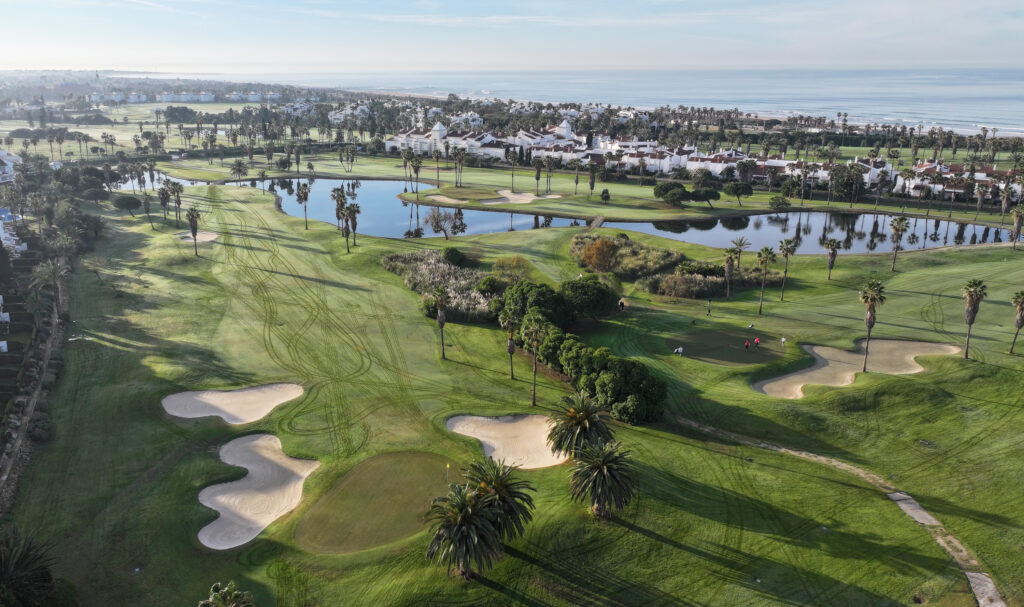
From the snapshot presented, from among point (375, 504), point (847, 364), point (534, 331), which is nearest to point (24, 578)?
point (375, 504)

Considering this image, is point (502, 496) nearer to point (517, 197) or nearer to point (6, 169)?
point (517, 197)

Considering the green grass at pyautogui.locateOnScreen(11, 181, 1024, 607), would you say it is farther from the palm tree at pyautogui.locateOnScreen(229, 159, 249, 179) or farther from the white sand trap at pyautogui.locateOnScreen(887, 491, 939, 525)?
the palm tree at pyautogui.locateOnScreen(229, 159, 249, 179)

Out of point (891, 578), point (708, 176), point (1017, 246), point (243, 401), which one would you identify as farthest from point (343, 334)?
point (708, 176)

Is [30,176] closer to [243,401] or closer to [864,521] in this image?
[243,401]

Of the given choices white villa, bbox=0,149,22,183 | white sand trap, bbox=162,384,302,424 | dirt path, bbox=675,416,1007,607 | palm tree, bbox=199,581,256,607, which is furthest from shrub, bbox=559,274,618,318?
white villa, bbox=0,149,22,183

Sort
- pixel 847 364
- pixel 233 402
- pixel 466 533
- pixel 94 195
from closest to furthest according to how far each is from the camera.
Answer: pixel 466 533 < pixel 233 402 < pixel 847 364 < pixel 94 195
